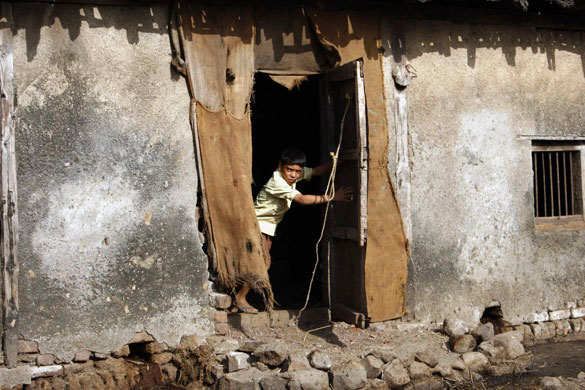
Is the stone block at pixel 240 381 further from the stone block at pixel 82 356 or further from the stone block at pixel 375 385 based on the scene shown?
the stone block at pixel 82 356

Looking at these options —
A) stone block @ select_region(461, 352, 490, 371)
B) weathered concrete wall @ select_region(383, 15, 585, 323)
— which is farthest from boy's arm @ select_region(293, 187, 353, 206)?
stone block @ select_region(461, 352, 490, 371)

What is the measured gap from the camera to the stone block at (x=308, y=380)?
471 centimetres

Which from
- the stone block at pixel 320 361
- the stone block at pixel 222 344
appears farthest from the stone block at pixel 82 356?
the stone block at pixel 320 361

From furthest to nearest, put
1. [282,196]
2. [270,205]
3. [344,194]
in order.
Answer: [270,205] → [282,196] → [344,194]

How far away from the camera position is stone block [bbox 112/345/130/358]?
5.06m

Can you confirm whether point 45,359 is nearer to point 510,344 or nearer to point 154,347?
point 154,347

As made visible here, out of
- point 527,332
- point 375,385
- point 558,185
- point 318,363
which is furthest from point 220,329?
point 558,185

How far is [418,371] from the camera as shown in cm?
516

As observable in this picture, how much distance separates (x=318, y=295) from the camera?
670cm

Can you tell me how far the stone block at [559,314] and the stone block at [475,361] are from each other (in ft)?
4.89

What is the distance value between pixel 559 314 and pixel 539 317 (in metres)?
0.25

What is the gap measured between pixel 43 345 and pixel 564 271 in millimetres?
5028

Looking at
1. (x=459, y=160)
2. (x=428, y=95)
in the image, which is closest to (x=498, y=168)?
(x=459, y=160)

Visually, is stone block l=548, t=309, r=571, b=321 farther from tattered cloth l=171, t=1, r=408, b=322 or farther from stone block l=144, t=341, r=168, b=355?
stone block l=144, t=341, r=168, b=355
